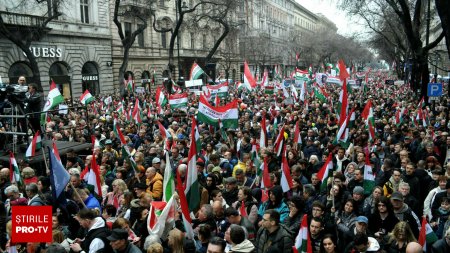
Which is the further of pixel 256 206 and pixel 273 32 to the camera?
pixel 273 32

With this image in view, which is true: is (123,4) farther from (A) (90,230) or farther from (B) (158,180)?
(A) (90,230)

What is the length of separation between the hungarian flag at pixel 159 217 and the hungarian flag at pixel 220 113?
585 cm

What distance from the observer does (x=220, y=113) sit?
447 inches

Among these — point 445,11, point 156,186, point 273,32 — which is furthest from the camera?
point 273,32

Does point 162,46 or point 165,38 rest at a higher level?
point 165,38

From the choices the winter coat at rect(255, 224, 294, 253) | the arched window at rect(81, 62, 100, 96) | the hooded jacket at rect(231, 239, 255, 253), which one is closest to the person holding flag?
the winter coat at rect(255, 224, 294, 253)

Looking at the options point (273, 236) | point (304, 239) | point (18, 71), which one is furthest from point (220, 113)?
point (18, 71)

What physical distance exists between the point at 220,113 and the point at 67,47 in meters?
23.0

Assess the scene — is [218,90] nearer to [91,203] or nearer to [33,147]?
[33,147]

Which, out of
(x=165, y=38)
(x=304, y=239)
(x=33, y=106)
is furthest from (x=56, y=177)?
(x=165, y=38)

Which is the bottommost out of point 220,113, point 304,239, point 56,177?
point 304,239

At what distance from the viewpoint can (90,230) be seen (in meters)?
5.04

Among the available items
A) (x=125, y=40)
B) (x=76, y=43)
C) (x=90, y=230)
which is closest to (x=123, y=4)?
(x=76, y=43)

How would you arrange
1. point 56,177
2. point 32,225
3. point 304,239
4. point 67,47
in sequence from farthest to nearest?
1. point 67,47
2. point 56,177
3. point 304,239
4. point 32,225
